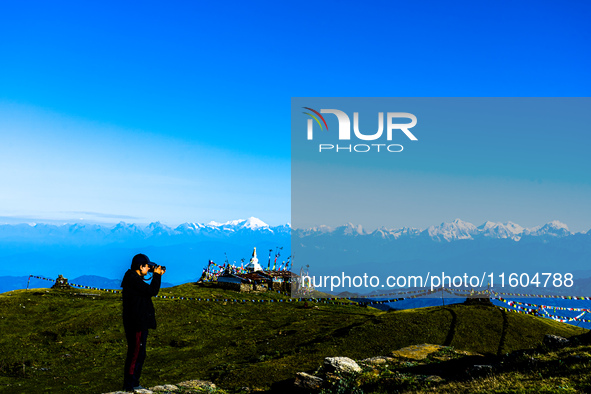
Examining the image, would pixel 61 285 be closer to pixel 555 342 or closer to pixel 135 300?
pixel 135 300

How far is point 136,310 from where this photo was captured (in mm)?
12312

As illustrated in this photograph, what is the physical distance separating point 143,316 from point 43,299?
38.1 meters

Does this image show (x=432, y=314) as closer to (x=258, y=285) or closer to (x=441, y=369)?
(x=441, y=369)

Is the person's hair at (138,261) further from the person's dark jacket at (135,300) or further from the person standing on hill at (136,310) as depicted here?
the person's dark jacket at (135,300)

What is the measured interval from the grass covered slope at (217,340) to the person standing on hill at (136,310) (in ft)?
16.7

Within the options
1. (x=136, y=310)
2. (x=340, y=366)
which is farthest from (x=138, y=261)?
(x=340, y=366)

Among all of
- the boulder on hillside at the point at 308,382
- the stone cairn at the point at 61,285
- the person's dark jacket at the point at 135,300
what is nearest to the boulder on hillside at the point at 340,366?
A: the boulder on hillside at the point at 308,382

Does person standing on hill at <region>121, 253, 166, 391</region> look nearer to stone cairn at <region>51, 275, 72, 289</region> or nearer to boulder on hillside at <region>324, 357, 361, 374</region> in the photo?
boulder on hillside at <region>324, 357, 361, 374</region>

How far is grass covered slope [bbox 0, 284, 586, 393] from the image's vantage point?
20.3 m

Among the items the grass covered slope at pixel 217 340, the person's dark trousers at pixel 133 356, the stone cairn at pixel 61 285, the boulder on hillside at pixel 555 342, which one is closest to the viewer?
the person's dark trousers at pixel 133 356

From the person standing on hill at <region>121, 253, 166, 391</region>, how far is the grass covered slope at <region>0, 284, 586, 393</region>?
509 cm

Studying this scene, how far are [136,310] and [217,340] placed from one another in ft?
60.8

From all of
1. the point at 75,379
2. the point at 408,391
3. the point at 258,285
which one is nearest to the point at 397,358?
the point at 408,391

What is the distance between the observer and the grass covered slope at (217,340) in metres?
20.3
